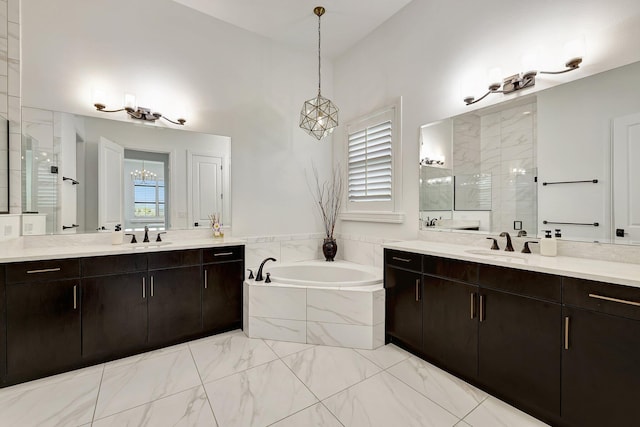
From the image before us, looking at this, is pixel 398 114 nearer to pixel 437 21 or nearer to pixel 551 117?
pixel 437 21

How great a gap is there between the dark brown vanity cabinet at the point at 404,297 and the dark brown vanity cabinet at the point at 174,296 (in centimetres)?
179

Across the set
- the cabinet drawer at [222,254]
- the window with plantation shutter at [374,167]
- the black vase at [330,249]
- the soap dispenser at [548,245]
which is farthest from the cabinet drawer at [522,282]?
the cabinet drawer at [222,254]

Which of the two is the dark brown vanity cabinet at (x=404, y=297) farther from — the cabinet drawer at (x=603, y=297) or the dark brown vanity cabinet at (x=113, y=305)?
the dark brown vanity cabinet at (x=113, y=305)

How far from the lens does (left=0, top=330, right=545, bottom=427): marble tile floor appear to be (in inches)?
64.9

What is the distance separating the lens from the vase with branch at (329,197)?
3936 millimetres

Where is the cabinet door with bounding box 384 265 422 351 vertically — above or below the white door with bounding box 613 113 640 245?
below

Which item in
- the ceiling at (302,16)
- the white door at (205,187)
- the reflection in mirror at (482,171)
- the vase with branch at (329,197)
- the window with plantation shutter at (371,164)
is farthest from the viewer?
the vase with branch at (329,197)

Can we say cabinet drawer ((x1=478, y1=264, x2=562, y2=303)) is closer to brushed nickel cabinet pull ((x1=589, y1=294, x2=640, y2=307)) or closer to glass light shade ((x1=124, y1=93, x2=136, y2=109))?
brushed nickel cabinet pull ((x1=589, y1=294, x2=640, y2=307))

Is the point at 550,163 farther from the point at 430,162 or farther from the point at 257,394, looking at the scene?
the point at 257,394

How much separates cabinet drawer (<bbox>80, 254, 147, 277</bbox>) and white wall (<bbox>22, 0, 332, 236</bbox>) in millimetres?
1114

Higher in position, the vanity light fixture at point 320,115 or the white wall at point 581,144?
the vanity light fixture at point 320,115

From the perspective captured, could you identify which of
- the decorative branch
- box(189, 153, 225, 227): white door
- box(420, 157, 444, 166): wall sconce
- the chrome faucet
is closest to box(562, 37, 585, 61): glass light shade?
box(420, 157, 444, 166): wall sconce

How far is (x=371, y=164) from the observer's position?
11.4ft

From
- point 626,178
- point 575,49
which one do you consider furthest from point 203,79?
point 626,178
